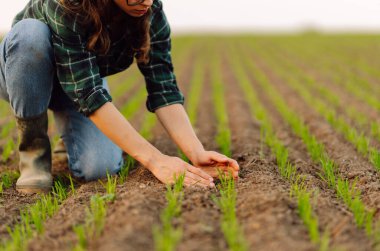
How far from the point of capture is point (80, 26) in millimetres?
2656

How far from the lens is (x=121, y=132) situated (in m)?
2.59

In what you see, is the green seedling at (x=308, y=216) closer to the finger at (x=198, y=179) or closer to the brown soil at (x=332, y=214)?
the brown soil at (x=332, y=214)

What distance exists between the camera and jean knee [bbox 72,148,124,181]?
3131 millimetres

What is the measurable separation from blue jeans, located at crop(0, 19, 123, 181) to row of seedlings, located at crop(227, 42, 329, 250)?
1.04m

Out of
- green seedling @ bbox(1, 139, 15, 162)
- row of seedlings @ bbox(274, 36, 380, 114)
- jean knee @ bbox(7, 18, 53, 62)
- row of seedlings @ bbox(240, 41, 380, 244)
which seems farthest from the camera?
row of seedlings @ bbox(274, 36, 380, 114)

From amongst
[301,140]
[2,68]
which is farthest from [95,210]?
[301,140]

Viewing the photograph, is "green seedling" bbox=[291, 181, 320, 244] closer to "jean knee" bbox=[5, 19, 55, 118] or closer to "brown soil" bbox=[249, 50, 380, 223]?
"brown soil" bbox=[249, 50, 380, 223]

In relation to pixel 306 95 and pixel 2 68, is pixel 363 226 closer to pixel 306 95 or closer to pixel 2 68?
pixel 2 68

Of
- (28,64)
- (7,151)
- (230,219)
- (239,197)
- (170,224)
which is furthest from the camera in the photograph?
(7,151)

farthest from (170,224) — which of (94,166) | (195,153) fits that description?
(94,166)

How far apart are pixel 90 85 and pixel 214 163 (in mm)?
774

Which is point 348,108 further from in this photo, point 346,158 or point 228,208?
point 228,208

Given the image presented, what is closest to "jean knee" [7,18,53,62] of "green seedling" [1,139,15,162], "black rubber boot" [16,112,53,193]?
"black rubber boot" [16,112,53,193]

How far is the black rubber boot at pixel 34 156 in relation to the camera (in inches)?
116
